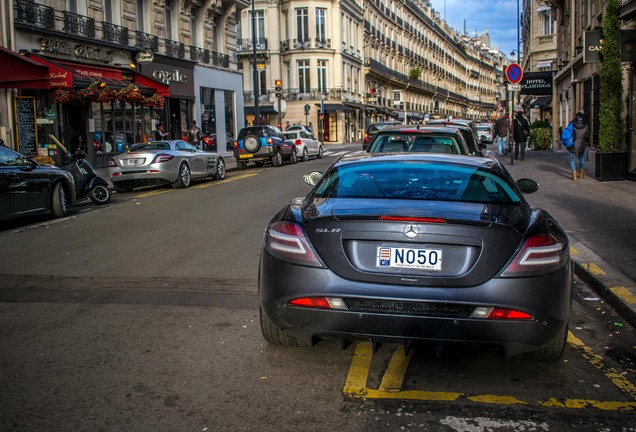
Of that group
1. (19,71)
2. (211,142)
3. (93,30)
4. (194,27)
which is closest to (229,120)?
(211,142)

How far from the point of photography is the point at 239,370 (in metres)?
4.23

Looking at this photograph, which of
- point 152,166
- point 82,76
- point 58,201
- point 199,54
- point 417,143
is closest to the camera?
point 417,143

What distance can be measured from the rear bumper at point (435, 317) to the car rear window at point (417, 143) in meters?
5.59

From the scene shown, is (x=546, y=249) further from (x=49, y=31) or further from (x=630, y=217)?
(x=49, y=31)

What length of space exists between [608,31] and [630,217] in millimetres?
7227

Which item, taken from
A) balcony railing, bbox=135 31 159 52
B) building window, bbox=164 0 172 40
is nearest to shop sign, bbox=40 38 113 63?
balcony railing, bbox=135 31 159 52

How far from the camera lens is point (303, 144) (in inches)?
1288

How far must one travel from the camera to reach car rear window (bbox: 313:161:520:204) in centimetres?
448

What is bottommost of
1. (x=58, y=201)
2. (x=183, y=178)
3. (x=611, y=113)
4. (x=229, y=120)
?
(x=58, y=201)

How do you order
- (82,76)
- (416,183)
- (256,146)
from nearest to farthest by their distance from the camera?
1. (416,183)
2. (82,76)
3. (256,146)

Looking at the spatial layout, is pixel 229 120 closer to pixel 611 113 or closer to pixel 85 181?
pixel 85 181

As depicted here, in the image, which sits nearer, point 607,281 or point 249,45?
point 607,281

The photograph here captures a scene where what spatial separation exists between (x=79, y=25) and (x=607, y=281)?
22.2 metres

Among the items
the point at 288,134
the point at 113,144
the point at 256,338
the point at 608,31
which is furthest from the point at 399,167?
the point at 288,134
